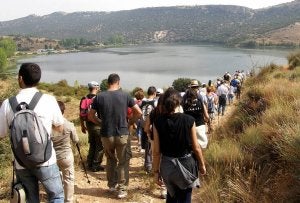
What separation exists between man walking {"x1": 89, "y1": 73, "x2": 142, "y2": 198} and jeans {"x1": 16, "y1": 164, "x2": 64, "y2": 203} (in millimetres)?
1821

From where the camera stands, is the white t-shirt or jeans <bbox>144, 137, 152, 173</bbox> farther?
jeans <bbox>144, 137, 152, 173</bbox>

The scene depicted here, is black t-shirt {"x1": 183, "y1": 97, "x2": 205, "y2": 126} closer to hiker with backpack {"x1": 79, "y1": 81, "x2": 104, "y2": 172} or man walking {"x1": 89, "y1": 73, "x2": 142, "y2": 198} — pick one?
man walking {"x1": 89, "y1": 73, "x2": 142, "y2": 198}

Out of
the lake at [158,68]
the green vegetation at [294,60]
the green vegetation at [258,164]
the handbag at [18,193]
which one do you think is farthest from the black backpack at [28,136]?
the lake at [158,68]

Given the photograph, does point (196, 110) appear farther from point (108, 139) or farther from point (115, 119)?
point (108, 139)

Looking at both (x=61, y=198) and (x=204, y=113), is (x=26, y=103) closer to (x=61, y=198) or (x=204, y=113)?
(x=61, y=198)

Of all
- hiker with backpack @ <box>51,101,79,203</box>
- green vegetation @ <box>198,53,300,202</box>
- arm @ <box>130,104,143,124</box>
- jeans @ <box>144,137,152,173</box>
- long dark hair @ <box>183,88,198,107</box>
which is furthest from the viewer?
jeans @ <box>144,137,152,173</box>

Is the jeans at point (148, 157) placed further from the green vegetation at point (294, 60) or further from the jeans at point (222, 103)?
the green vegetation at point (294, 60)

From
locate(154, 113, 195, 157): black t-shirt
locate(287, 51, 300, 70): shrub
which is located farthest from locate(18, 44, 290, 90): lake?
locate(154, 113, 195, 157): black t-shirt

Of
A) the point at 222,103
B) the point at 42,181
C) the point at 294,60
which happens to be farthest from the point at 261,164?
the point at 294,60

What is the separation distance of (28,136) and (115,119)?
2.16 m

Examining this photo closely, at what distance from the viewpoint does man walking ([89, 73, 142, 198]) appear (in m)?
5.02

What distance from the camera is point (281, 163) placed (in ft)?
16.0

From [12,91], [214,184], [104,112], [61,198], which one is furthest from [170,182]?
[12,91]

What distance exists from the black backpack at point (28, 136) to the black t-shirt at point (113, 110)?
1.93 meters
